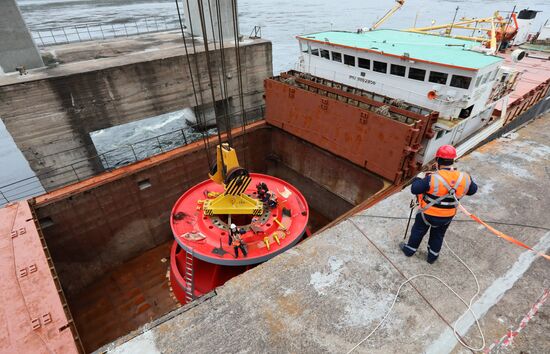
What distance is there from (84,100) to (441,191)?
477 inches

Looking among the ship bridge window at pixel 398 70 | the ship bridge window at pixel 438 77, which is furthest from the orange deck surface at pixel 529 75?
the ship bridge window at pixel 398 70

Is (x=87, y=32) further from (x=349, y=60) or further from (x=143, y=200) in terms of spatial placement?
(x=349, y=60)

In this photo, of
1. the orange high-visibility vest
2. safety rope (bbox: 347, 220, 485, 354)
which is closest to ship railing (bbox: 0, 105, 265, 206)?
the orange high-visibility vest

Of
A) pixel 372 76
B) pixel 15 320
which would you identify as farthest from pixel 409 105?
pixel 15 320

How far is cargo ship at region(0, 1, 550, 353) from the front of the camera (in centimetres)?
802

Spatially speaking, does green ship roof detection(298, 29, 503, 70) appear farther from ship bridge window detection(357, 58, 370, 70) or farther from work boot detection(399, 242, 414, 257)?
work boot detection(399, 242, 414, 257)

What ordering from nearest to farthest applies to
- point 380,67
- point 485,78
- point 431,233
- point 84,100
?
1. point 431,233
2. point 485,78
3. point 84,100
4. point 380,67

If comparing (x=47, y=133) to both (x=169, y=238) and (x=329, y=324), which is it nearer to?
(x=169, y=238)

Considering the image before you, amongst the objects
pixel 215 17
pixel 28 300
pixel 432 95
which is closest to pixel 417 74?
pixel 432 95

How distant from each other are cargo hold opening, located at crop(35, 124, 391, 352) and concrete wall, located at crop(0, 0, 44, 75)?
19.1 ft

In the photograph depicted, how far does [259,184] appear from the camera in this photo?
32.7ft

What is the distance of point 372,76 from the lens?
12070 millimetres

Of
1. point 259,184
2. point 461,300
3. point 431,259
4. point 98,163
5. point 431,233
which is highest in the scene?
point 431,233

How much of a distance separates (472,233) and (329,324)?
307cm
